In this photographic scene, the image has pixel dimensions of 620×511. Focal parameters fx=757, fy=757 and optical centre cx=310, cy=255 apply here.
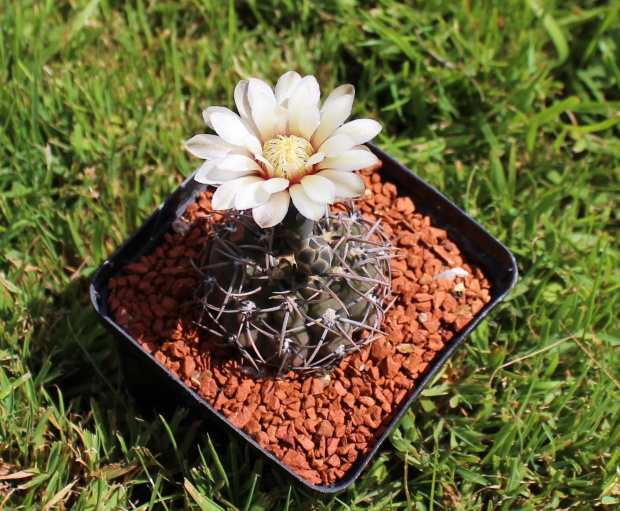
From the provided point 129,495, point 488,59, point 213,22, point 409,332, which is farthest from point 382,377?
point 213,22

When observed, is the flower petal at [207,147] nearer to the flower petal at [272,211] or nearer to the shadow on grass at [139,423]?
the flower petal at [272,211]

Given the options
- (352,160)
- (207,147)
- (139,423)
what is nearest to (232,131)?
(207,147)

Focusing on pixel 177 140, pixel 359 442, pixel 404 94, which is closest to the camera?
pixel 359 442

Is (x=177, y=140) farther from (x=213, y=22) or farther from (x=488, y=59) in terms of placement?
(x=488, y=59)

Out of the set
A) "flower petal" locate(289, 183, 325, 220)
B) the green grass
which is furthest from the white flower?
the green grass

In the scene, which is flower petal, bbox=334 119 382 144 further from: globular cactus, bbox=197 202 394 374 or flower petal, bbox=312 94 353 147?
globular cactus, bbox=197 202 394 374

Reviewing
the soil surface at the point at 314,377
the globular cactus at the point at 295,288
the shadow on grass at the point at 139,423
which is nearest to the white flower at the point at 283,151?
the globular cactus at the point at 295,288
